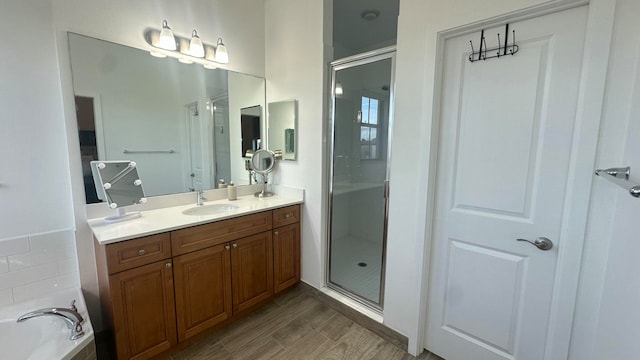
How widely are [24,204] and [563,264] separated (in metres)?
2.96

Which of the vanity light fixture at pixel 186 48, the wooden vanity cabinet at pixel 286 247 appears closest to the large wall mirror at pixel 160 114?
the vanity light fixture at pixel 186 48

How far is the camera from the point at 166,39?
1.95m

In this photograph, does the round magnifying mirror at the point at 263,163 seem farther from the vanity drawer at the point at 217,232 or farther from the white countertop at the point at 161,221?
the vanity drawer at the point at 217,232

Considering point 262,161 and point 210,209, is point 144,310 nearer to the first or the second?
point 210,209

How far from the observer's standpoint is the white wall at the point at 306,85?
221cm

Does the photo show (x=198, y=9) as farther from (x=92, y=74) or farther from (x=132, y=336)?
(x=132, y=336)

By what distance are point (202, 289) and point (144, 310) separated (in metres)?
0.34

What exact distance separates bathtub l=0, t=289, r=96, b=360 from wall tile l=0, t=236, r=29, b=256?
0.32 metres

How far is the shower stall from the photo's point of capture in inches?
81.6

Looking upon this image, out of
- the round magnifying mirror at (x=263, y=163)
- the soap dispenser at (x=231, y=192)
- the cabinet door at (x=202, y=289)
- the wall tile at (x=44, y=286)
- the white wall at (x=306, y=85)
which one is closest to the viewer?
the wall tile at (x=44, y=286)

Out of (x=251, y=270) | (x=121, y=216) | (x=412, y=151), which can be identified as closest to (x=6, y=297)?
(x=121, y=216)

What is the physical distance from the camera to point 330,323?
6.85 ft

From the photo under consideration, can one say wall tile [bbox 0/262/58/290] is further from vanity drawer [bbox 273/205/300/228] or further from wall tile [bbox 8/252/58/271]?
vanity drawer [bbox 273/205/300/228]

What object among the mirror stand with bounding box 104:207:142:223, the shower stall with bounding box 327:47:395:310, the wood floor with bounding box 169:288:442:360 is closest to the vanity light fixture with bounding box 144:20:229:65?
the shower stall with bounding box 327:47:395:310
